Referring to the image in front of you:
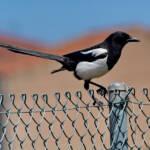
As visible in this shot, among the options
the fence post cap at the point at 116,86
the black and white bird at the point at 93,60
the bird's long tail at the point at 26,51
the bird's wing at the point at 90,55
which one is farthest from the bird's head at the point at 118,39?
the fence post cap at the point at 116,86

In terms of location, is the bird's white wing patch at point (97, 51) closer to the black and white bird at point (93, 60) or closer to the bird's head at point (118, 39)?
the black and white bird at point (93, 60)

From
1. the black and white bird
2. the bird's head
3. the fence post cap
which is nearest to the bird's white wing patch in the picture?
the black and white bird

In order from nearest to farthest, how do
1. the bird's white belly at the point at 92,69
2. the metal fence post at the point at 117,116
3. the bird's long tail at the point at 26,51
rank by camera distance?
the metal fence post at the point at 117,116 < the bird's long tail at the point at 26,51 < the bird's white belly at the point at 92,69

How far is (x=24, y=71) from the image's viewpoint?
1394 cm

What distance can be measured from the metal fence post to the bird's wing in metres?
2.00

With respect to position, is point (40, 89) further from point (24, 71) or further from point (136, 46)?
point (136, 46)

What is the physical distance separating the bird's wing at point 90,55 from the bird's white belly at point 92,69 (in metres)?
0.04

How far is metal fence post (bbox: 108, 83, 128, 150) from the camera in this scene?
11.6 feet

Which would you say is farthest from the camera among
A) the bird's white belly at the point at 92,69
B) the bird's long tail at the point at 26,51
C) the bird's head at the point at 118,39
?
the bird's head at the point at 118,39

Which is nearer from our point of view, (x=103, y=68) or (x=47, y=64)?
(x=103, y=68)

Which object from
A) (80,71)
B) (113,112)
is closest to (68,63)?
(80,71)

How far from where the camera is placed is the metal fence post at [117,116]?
3.55m

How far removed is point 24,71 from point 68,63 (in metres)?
8.35

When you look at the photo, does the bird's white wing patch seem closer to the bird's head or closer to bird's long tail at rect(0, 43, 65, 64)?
the bird's head
